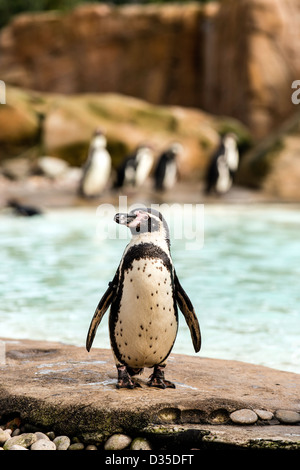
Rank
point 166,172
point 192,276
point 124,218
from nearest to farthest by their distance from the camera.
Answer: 1. point 124,218
2. point 192,276
3. point 166,172

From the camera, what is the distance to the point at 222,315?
4.98 meters

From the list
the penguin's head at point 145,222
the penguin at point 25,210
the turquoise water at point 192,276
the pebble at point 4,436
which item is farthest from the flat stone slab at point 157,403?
the penguin at point 25,210

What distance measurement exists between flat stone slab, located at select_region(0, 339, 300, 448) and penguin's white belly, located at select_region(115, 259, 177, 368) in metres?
0.15

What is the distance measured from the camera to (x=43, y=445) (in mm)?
2383

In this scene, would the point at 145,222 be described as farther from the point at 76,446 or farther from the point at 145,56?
the point at 145,56

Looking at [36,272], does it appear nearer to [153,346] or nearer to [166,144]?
[153,346]

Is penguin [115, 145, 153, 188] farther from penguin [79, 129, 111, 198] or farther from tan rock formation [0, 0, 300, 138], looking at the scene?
tan rock formation [0, 0, 300, 138]

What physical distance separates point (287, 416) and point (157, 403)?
46 centimetres

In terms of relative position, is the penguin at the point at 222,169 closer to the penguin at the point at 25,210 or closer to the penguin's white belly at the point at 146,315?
the penguin at the point at 25,210

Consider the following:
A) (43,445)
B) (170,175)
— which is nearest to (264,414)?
(43,445)

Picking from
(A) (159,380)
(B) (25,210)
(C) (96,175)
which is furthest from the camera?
(C) (96,175)

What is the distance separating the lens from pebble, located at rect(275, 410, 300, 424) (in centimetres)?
248

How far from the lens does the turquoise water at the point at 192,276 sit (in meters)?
4.32

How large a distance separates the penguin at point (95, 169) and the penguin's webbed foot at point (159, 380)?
398 inches
